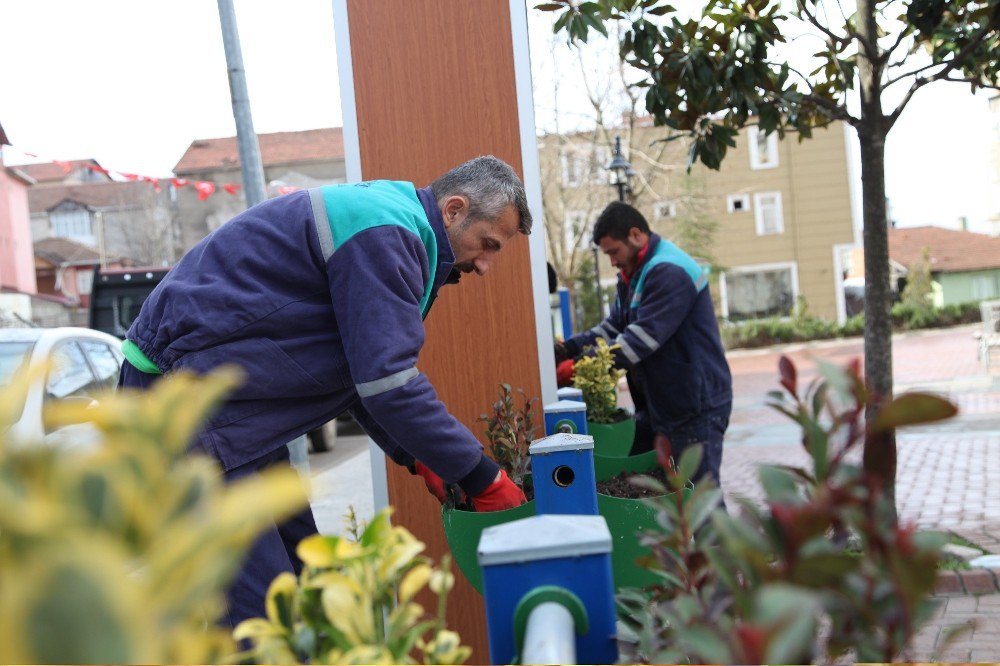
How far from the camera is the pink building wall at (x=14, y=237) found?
142 ft

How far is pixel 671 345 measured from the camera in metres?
4.70

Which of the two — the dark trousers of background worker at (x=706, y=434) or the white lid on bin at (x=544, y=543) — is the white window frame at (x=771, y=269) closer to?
the dark trousers of background worker at (x=706, y=434)

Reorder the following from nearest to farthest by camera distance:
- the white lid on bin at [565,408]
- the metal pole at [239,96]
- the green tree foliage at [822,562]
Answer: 1. the green tree foliage at [822,562]
2. the white lid on bin at [565,408]
3. the metal pole at [239,96]

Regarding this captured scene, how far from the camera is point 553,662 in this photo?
0.89 meters

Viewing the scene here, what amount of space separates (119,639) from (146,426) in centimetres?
16

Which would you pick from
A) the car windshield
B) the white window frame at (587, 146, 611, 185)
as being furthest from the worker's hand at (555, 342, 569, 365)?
the white window frame at (587, 146, 611, 185)

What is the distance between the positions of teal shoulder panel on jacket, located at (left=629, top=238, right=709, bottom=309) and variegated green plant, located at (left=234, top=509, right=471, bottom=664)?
386cm

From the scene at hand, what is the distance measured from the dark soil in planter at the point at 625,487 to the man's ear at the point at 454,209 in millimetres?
876

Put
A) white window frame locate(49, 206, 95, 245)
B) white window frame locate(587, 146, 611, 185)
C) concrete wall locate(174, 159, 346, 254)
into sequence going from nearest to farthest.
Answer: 1. white window frame locate(587, 146, 611, 185)
2. concrete wall locate(174, 159, 346, 254)
3. white window frame locate(49, 206, 95, 245)

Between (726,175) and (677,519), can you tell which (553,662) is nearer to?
(677,519)

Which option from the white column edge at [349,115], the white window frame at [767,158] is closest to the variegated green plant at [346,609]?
the white column edge at [349,115]

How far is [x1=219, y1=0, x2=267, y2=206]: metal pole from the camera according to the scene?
777 centimetres

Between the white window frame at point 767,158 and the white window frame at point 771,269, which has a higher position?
the white window frame at point 767,158

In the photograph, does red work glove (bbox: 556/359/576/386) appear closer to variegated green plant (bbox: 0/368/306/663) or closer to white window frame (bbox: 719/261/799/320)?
variegated green plant (bbox: 0/368/306/663)
